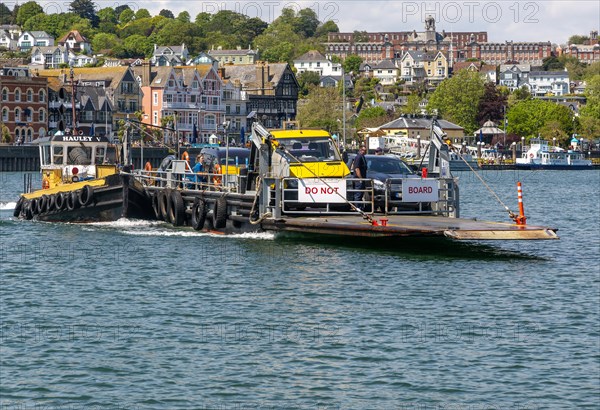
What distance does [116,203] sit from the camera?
40062mm

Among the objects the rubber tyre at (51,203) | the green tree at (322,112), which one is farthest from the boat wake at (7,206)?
the green tree at (322,112)

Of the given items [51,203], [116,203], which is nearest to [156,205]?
[116,203]

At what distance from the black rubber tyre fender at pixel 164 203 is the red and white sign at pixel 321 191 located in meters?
7.71

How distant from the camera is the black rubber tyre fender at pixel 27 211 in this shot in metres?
43.2

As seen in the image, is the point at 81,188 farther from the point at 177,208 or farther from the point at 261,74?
the point at 261,74

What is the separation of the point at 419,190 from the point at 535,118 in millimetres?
138963

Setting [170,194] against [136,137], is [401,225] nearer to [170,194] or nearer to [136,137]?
[170,194]

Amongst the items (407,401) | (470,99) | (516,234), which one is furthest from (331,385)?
(470,99)

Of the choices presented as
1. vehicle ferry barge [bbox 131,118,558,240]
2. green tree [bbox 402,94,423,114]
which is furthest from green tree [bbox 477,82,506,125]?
vehicle ferry barge [bbox 131,118,558,240]

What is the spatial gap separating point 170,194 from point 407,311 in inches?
654

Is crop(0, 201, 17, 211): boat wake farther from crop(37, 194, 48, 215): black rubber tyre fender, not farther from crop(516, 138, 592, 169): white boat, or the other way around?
crop(516, 138, 592, 169): white boat

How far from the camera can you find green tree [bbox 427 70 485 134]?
17500cm

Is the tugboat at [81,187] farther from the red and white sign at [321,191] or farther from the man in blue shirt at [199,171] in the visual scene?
the red and white sign at [321,191]

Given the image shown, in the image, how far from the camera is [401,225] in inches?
1174
